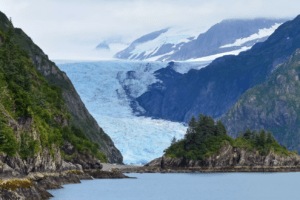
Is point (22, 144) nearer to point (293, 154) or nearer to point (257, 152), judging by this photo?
point (257, 152)

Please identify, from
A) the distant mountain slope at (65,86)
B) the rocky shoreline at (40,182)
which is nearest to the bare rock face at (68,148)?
the rocky shoreline at (40,182)

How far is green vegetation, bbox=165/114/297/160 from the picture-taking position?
547ft

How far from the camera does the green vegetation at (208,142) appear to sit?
167 metres

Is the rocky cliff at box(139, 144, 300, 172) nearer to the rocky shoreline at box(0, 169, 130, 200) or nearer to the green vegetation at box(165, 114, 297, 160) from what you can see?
the green vegetation at box(165, 114, 297, 160)

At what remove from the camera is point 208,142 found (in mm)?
168500

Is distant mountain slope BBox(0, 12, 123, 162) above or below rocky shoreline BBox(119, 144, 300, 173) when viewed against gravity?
above

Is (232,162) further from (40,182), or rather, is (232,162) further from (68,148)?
(40,182)

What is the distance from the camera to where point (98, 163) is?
13050 cm

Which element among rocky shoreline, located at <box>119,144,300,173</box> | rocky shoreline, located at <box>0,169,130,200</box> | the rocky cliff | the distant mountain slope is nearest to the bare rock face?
rocky shoreline, located at <box>0,169,130,200</box>

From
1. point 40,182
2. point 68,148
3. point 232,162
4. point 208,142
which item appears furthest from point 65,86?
point 40,182

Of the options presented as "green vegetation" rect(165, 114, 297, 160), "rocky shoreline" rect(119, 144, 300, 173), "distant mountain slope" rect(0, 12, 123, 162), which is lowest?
"rocky shoreline" rect(119, 144, 300, 173)

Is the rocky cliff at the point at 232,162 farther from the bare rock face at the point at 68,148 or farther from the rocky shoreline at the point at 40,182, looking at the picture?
the bare rock face at the point at 68,148

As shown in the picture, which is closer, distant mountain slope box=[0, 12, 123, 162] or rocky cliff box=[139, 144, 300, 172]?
rocky cliff box=[139, 144, 300, 172]

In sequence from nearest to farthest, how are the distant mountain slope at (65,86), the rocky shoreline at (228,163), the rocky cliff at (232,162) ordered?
the rocky shoreline at (228,163), the rocky cliff at (232,162), the distant mountain slope at (65,86)
